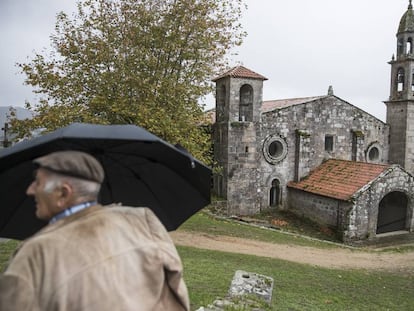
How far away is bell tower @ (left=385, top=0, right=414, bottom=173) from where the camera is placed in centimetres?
2422

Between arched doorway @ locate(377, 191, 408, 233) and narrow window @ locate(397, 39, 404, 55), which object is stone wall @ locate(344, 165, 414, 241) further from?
narrow window @ locate(397, 39, 404, 55)

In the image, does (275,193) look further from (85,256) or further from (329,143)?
(85,256)

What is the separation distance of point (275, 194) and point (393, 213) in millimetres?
6486

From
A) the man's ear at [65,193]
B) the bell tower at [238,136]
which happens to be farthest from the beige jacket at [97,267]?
the bell tower at [238,136]

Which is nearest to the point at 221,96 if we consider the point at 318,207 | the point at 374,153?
the point at 318,207

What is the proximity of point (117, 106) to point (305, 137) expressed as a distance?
11.9 metres

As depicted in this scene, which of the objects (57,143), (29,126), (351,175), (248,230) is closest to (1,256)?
(29,126)

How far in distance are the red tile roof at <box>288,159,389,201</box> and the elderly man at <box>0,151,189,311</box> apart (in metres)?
17.2

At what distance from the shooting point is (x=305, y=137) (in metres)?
22.2

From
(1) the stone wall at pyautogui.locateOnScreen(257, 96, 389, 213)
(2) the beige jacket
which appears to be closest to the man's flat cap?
(2) the beige jacket

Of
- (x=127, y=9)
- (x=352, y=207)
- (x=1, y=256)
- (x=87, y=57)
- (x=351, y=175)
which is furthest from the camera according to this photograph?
(x=351, y=175)

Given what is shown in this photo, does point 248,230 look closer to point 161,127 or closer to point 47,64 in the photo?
point 161,127

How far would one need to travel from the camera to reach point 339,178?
67.2 feet

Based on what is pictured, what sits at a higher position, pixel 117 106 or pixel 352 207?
pixel 117 106
